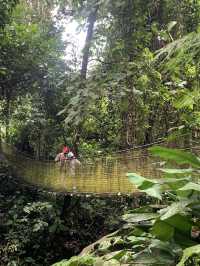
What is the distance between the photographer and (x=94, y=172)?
436 centimetres

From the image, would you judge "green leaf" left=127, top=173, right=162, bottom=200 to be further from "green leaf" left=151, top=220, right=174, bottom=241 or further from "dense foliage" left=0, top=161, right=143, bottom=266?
"dense foliage" left=0, top=161, right=143, bottom=266

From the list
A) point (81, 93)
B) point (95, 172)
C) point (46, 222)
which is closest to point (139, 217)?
point (81, 93)

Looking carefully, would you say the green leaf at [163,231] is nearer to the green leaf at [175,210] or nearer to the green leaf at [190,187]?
the green leaf at [175,210]

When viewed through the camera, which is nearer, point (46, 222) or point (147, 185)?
point (147, 185)

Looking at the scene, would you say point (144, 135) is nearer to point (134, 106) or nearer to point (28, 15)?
point (134, 106)

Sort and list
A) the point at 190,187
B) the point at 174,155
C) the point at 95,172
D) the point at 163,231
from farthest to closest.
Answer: the point at 95,172, the point at 174,155, the point at 163,231, the point at 190,187

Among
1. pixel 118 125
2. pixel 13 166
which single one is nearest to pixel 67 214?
pixel 13 166

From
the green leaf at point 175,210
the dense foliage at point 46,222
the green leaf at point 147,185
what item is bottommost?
the dense foliage at point 46,222

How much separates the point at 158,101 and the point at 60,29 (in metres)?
2.24

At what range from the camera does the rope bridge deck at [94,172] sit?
3.64m

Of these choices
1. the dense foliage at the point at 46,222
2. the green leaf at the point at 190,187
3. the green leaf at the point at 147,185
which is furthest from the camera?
the dense foliage at the point at 46,222

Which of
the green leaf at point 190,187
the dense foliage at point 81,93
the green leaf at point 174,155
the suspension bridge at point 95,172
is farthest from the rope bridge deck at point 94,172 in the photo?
the green leaf at point 190,187

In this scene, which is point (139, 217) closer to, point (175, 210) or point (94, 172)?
point (175, 210)

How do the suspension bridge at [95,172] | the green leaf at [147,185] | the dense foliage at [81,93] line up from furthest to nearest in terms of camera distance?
1. the dense foliage at [81,93]
2. the suspension bridge at [95,172]
3. the green leaf at [147,185]
